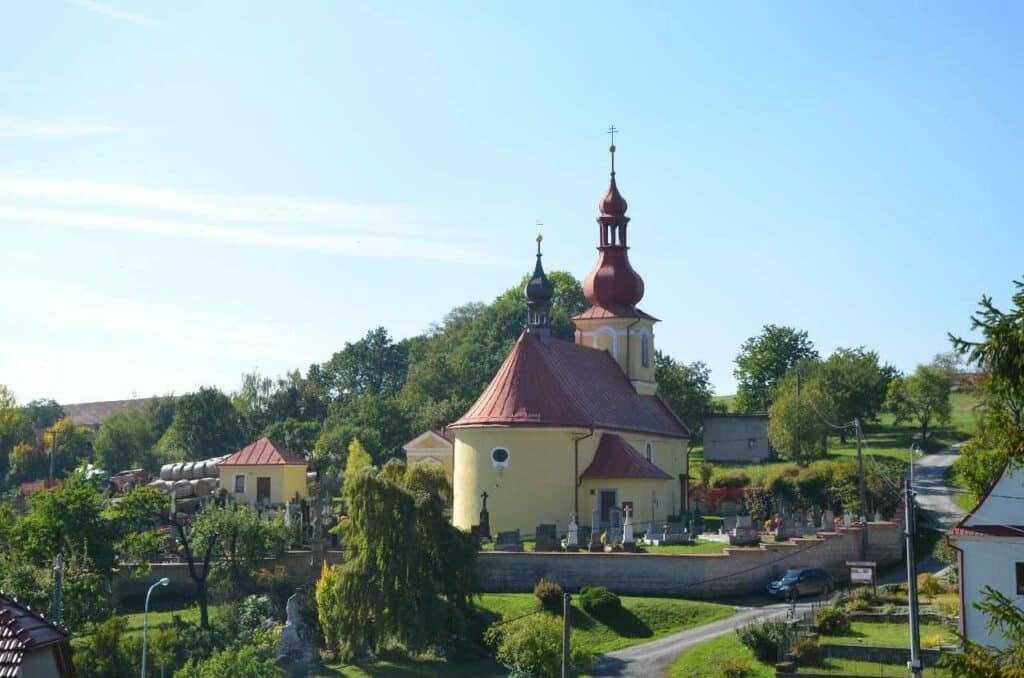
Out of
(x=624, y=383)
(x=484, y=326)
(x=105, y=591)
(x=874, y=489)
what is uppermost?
(x=484, y=326)

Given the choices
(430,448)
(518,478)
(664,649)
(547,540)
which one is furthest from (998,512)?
(430,448)

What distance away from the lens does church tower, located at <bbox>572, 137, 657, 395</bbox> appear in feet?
215

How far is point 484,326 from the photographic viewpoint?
107812 millimetres

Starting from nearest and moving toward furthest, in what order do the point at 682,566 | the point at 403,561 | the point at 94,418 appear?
the point at 403,561 → the point at 682,566 → the point at 94,418

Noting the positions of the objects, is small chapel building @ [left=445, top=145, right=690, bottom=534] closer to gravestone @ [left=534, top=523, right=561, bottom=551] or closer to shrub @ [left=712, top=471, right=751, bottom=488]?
gravestone @ [left=534, top=523, right=561, bottom=551]

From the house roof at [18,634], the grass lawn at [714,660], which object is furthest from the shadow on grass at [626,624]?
the house roof at [18,634]

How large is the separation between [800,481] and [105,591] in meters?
32.0

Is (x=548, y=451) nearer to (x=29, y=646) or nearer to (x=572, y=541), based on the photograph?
(x=572, y=541)

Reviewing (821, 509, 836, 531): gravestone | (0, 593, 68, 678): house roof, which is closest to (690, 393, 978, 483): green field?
(821, 509, 836, 531): gravestone

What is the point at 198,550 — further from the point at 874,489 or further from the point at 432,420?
the point at 432,420

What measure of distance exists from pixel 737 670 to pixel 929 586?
9.76 m

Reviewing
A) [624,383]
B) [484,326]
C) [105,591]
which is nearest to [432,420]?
[484,326]

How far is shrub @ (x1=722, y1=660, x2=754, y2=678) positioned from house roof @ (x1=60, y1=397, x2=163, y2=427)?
101 metres

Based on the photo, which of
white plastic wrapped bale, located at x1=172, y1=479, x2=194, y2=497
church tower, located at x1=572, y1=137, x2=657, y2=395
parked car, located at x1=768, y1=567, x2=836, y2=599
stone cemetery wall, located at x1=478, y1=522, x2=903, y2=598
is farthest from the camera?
white plastic wrapped bale, located at x1=172, y1=479, x2=194, y2=497
